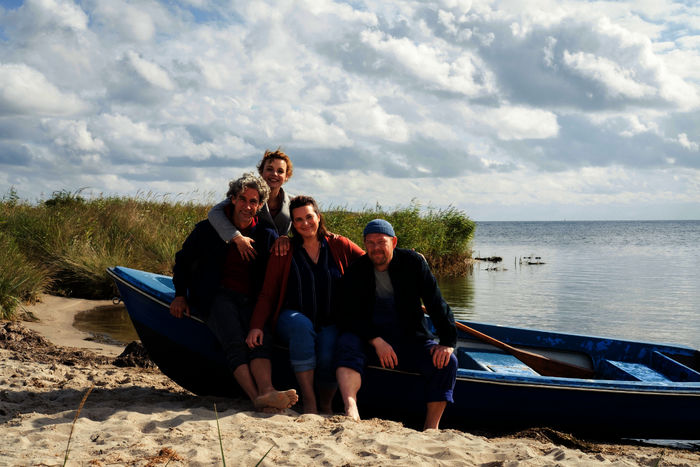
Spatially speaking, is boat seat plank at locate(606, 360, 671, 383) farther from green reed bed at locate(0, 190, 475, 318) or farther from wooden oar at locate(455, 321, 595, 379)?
green reed bed at locate(0, 190, 475, 318)

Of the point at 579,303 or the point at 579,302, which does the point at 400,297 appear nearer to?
the point at 579,303

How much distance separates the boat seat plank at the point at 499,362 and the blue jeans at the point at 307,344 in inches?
66.3

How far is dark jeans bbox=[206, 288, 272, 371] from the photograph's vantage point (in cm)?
422

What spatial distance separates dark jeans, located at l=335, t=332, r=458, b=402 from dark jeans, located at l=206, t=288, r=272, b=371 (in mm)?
578

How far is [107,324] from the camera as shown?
8.66 metres

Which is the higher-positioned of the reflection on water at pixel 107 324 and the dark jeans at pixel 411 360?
the dark jeans at pixel 411 360

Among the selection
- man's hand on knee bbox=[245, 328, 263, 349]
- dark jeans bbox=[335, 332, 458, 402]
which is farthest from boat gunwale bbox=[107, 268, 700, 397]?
man's hand on knee bbox=[245, 328, 263, 349]

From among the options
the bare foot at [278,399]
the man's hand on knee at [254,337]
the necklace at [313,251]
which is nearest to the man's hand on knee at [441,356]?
the bare foot at [278,399]

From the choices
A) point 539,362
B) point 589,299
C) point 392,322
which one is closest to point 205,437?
point 392,322

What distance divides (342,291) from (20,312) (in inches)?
238

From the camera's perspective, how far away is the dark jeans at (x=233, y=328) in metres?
4.22

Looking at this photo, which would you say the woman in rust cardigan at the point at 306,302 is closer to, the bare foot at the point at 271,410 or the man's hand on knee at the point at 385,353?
the bare foot at the point at 271,410

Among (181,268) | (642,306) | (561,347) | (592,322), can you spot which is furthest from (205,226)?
(642,306)

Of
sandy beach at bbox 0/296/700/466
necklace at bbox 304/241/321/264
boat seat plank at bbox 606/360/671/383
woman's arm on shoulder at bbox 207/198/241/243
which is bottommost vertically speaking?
sandy beach at bbox 0/296/700/466
